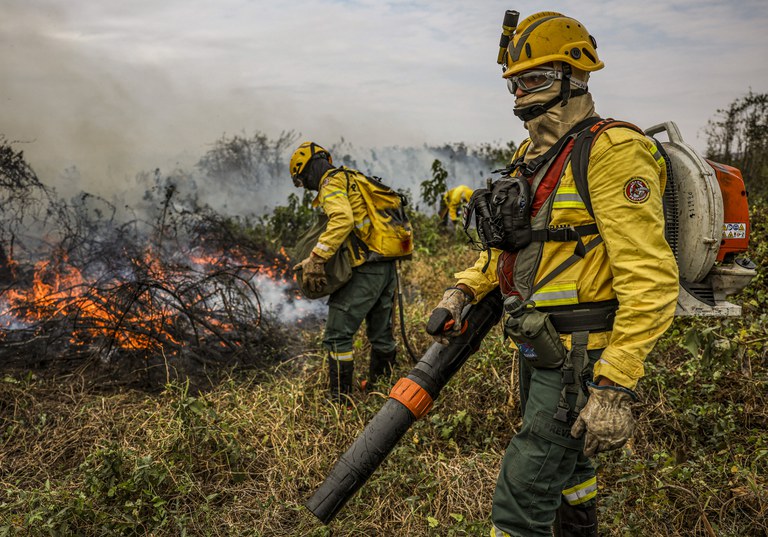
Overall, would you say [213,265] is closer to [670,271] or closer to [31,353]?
[31,353]

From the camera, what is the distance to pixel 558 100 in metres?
2.21

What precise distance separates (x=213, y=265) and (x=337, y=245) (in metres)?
3.16

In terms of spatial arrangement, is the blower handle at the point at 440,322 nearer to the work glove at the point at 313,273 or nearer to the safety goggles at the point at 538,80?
Answer: the safety goggles at the point at 538,80

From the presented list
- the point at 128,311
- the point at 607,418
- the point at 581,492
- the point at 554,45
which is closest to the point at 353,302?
the point at 128,311

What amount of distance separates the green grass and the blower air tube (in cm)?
66

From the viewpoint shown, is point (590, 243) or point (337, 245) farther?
point (337, 245)

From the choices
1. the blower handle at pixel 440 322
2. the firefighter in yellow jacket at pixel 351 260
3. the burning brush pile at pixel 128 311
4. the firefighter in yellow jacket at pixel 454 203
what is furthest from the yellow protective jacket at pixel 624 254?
the firefighter in yellow jacket at pixel 454 203

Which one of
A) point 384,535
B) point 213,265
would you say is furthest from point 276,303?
point 384,535

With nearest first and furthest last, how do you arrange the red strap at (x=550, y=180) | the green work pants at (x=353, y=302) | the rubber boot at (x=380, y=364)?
the red strap at (x=550, y=180) → the green work pants at (x=353, y=302) → the rubber boot at (x=380, y=364)

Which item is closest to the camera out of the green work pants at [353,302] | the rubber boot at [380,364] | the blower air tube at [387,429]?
the blower air tube at [387,429]

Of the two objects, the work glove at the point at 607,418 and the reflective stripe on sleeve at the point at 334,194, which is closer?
the work glove at the point at 607,418

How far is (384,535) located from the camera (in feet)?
9.73

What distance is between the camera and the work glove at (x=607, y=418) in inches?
72.7

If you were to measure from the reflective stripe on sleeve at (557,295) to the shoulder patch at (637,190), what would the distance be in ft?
1.18
